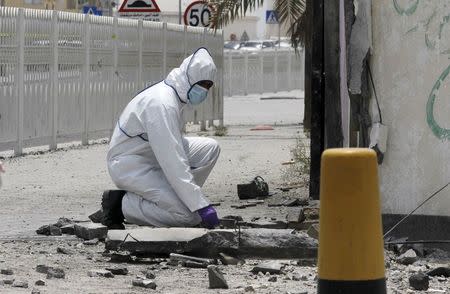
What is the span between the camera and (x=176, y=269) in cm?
859

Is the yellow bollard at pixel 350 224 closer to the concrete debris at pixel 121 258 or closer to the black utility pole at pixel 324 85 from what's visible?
the concrete debris at pixel 121 258

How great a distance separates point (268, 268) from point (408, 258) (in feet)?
3.38

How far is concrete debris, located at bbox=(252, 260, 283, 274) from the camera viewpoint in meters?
8.29

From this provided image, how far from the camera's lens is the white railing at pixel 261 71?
4403 cm

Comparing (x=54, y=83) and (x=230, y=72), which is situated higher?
(x=54, y=83)

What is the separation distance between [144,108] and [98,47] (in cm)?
1130

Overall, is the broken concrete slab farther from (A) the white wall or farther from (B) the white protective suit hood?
(B) the white protective suit hood

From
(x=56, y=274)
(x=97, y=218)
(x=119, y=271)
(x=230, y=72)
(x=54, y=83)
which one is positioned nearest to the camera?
(x=56, y=274)

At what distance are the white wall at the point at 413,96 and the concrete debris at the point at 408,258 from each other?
52 cm

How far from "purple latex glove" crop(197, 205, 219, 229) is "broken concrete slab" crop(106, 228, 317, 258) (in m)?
0.57

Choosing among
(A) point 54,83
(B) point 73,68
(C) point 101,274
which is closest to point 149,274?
(C) point 101,274

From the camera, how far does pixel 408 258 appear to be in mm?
8781

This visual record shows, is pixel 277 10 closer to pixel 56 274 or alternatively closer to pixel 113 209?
pixel 113 209

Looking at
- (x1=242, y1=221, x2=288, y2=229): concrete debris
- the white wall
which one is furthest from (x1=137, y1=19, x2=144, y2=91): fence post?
the white wall
